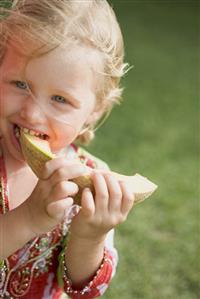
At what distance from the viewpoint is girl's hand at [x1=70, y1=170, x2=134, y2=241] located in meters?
1.56

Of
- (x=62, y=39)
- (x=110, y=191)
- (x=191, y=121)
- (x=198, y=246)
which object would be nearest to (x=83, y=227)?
(x=110, y=191)

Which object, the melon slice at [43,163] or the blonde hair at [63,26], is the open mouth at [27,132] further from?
the blonde hair at [63,26]

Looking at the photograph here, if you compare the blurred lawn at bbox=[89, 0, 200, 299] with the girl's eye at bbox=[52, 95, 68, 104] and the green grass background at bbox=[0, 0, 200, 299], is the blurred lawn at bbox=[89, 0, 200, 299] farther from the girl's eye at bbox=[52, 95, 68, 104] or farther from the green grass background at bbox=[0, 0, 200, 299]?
the girl's eye at bbox=[52, 95, 68, 104]

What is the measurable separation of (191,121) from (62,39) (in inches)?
121

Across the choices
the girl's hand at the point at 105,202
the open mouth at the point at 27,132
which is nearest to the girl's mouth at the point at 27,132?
the open mouth at the point at 27,132

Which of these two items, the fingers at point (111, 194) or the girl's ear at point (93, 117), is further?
the girl's ear at point (93, 117)

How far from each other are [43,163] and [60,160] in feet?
0.42

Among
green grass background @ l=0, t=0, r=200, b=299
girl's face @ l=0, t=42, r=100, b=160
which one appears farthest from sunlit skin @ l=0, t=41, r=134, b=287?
green grass background @ l=0, t=0, r=200, b=299

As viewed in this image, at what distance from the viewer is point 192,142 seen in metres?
4.33

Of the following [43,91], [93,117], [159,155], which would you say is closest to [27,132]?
[43,91]

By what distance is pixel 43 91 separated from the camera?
1742mm

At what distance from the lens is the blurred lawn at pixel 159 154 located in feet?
8.80

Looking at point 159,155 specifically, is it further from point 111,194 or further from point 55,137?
point 111,194

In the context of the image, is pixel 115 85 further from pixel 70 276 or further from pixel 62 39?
Answer: pixel 70 276
